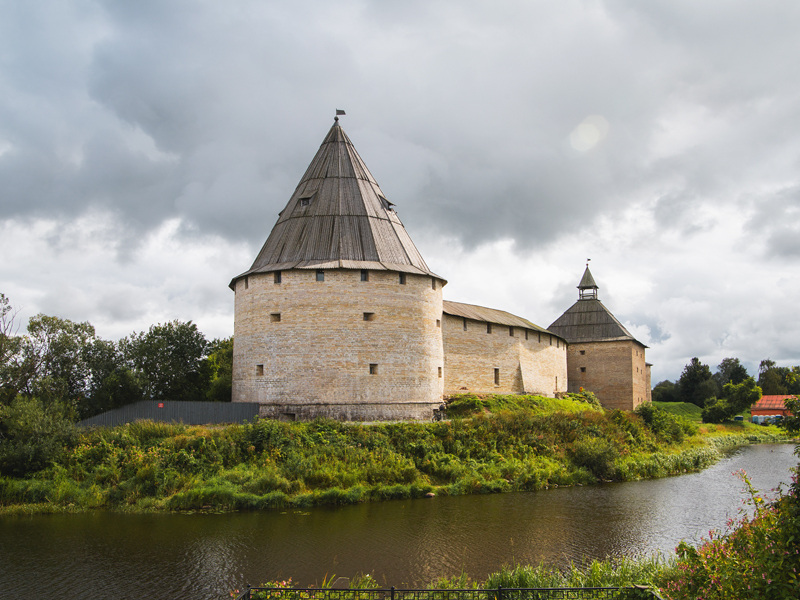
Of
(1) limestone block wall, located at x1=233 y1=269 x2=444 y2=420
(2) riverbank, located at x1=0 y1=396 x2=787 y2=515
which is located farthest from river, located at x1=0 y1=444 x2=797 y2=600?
(1) limestone block wall, located at x1=233 y1=269 x2=444 y2=420

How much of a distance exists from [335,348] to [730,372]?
71578mm

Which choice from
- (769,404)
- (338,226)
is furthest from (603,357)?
(769,404)

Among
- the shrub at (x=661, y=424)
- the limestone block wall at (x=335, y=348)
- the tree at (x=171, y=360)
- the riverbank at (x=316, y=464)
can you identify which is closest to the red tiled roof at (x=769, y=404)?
the shrub at (x=661, y=424)

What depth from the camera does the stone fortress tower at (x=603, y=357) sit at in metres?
36.9

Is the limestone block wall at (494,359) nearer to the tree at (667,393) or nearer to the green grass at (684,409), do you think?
the green grass at (684,409)

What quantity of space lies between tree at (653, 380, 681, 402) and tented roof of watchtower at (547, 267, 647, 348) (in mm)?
31964

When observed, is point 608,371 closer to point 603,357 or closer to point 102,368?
point 603,357

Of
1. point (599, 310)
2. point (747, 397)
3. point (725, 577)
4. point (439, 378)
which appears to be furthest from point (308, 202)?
point (747, 397)

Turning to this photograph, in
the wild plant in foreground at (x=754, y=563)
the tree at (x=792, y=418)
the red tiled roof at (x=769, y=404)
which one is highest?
the tree at (x=792, y=418)

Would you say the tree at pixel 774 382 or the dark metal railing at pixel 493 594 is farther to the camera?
the tree at pixel 774 382

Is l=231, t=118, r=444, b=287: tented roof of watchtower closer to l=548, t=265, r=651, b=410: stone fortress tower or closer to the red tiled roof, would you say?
l=548, t=265, r=651, b=410: stone fortress tower

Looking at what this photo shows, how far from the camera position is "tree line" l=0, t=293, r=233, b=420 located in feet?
65.6

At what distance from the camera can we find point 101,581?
30.9ft

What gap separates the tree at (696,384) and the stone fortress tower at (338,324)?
48854 mm
